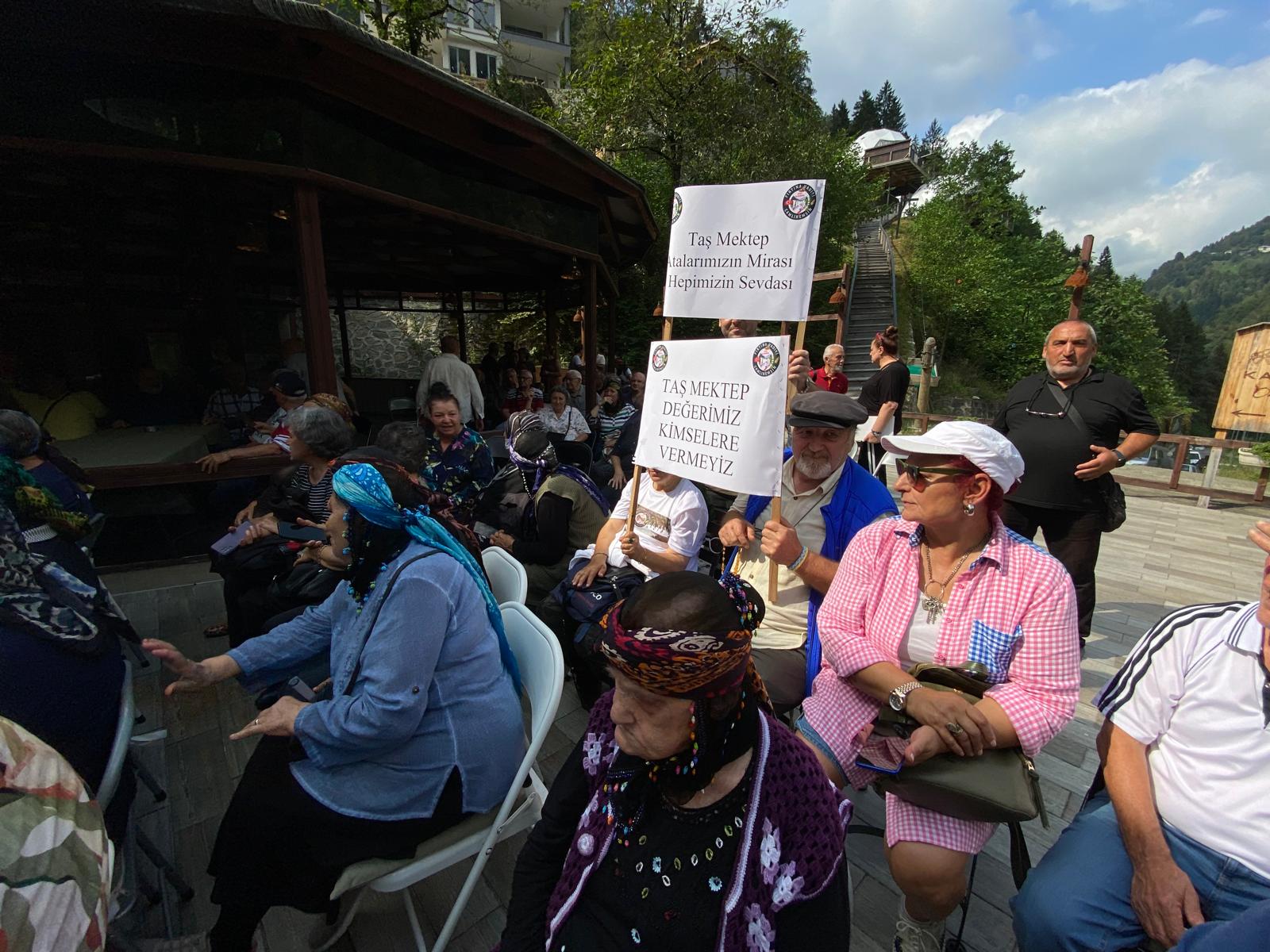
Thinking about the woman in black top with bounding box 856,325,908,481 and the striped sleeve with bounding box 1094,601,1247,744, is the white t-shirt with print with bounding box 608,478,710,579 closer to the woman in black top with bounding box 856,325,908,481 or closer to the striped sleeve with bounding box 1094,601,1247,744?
the striped sleeve with bounding box 1094,601,1247,744

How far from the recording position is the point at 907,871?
154cm

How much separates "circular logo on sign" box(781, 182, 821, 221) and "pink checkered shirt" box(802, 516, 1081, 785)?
1.23m

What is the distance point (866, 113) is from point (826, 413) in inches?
2803

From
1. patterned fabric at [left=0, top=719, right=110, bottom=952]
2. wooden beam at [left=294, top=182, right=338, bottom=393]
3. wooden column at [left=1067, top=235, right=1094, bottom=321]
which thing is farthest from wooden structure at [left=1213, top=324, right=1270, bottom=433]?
patterned fabric at [left=0, top=719, right=110, bottom=952]

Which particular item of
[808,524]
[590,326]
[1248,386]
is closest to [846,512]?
[808,524]

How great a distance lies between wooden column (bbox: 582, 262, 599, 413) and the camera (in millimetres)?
7582

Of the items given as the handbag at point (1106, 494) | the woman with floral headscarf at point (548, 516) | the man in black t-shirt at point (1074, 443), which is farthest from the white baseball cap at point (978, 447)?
the woman with floral headscarf at point (548, 516)

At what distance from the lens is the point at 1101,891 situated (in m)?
1.34

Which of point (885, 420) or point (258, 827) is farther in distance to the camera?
point (885, 420)

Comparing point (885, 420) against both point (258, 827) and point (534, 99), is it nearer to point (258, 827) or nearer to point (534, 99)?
point (258, 827)

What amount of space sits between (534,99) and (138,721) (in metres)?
20.9

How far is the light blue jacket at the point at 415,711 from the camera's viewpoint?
1.46 metres

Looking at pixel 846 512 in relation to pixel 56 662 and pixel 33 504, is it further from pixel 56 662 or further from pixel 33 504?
pixel 33 504

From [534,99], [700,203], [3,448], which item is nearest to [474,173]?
[700,203]
